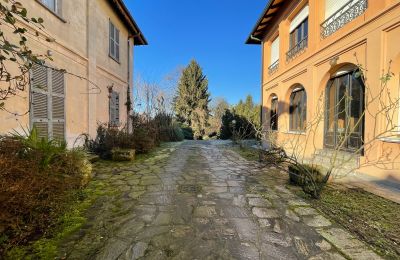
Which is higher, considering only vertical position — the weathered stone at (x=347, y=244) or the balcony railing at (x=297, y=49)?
the balcony railing at (x=297, y=49)

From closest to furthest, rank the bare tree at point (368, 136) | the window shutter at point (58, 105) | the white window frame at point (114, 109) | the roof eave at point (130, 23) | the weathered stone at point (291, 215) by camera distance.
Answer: the weathered stone at point (291, 215) < the bare tree at point (368, 136) < the window shutter at point (58, 105) < the roof eave at point (130, 23) < the white window frame at point (114, 109)

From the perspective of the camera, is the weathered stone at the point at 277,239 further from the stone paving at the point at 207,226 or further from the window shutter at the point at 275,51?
the window shutter at the point at 275,51

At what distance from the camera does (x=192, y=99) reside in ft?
93.3

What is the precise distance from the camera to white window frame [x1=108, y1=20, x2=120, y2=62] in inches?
388

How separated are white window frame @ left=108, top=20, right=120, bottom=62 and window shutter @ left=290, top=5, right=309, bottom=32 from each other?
25.7ft

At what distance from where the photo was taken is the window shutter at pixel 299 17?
31.6 feet

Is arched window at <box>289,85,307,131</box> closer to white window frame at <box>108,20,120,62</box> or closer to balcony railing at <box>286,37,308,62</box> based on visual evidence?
balcony railing at <box>286,37,308,62</box>

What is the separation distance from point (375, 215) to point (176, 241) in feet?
9.35

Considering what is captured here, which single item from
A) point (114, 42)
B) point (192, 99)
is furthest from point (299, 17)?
point (192, 99)

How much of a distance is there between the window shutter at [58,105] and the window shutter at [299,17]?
9.12 meters

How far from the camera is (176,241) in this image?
8.77 feet

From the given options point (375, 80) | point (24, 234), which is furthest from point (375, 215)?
point (24, 234)

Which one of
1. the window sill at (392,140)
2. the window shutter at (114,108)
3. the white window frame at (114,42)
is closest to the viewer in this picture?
the window sill at (392,140)

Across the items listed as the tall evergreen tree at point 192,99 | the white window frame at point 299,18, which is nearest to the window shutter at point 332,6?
the white window frame at point 299,18
